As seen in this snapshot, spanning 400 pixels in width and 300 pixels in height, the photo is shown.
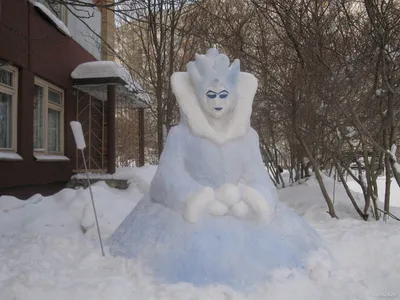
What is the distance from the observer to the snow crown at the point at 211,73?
3428 millimetres

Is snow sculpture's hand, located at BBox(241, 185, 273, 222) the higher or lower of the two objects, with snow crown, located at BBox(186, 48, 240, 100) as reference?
lower

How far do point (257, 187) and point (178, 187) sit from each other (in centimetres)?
65

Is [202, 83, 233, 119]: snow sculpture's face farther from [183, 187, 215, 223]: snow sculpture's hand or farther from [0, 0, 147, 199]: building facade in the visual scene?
[0, 0, 147, 199]: building facade

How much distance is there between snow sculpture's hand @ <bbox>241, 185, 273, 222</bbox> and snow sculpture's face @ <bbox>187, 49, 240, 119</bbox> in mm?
710

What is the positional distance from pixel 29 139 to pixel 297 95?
5.25 m

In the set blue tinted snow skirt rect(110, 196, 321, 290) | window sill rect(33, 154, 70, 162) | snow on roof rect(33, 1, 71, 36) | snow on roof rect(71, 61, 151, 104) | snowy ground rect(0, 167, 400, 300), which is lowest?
snowy ground rect(0, 167, 400, 300)

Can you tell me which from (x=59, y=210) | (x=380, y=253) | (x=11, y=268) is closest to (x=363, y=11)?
(x=380, y=253)

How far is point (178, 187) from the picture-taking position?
3.26m

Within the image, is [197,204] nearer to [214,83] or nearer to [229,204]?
[229,204]

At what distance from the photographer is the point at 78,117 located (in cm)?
1050

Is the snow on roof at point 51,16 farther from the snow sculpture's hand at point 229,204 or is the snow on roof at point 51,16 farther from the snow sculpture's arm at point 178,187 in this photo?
the snow sculpture's hand at point 229,204

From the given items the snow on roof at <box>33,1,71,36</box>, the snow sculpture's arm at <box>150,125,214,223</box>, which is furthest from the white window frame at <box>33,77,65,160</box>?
the snow sculpture's arm at <box>150,125,214,223</box>

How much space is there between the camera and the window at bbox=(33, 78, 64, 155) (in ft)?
28.3

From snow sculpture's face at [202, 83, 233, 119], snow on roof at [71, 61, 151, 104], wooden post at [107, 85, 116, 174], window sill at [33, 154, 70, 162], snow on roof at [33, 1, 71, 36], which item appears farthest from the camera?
wooden post at [107, 85, 116, 174]
